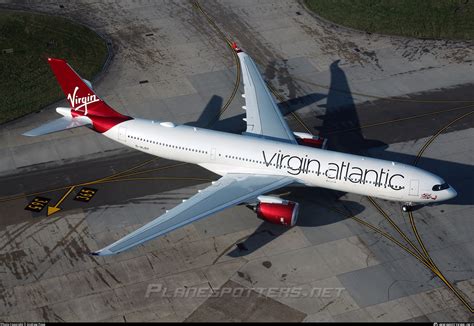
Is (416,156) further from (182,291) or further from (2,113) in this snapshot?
(2,113)

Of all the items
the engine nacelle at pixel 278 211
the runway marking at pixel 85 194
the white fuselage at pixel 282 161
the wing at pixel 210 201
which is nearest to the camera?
the wing at pixel 210 201

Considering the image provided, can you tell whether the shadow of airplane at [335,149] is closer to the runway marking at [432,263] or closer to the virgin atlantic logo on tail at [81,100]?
the runway marking at [432,263]

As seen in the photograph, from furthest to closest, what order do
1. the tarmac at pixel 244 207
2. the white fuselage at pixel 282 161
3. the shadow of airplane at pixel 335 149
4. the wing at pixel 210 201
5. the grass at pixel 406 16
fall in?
the grass at pixel 406 16
the shadow of airplane at pixel 335 149
the white fuselage at pixel 282 161
the tarmac at pixel 244 207
the wing at pixel 210 201

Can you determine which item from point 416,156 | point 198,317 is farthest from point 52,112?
point 416,156

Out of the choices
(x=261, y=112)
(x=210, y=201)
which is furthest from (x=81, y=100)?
(x=261, y=112)

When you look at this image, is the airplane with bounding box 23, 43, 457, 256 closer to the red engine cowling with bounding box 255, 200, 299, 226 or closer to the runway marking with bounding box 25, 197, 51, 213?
the red engine cowling with bounding box 255, 200, 299, 226

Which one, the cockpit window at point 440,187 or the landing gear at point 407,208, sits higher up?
the cockpit window at point 440,187

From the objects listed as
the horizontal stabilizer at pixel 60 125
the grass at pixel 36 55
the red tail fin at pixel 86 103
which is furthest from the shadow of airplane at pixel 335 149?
the grass at pixel 36 55

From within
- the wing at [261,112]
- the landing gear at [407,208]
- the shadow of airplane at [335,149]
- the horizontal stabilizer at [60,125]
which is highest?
the horizontal stabilizer at [60,125]

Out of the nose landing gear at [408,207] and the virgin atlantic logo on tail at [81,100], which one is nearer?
the nose landing gear at [408,207]
